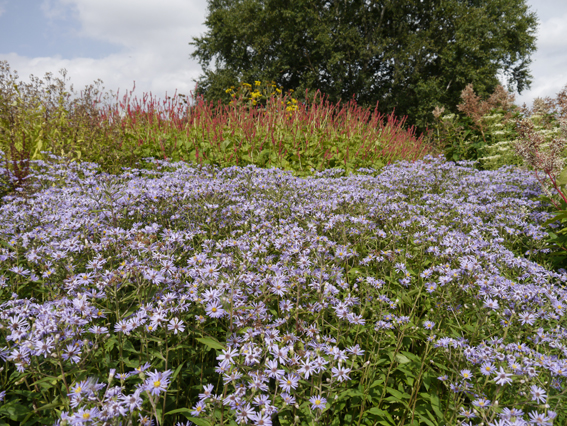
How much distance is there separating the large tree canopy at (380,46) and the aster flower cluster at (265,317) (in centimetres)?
2159

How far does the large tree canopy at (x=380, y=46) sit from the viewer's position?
906 inches

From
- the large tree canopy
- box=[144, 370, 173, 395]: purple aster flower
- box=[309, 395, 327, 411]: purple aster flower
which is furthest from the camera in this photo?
the large tree canopy

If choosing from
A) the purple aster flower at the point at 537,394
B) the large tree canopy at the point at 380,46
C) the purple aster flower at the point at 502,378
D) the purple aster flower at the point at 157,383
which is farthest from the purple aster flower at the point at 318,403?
the large tree canopy at the point at 380,46

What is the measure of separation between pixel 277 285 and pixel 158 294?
0.78 metres

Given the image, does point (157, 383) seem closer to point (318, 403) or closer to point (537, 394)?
point (318, 403)

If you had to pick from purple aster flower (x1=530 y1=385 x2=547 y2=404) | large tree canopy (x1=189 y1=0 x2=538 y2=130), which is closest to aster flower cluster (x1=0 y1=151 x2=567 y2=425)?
purple aster flower (x1=530 y1=385 x2=547 y2=404)

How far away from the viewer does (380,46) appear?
22938 mm

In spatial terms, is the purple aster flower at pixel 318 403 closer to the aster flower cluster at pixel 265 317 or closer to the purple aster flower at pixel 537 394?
the aster flower cluster at pixel 265 317

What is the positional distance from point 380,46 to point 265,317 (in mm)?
24974

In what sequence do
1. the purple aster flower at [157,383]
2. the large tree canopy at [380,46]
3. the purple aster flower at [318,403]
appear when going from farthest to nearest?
the large tree canopy at [380,46]
the purple aster flower at [318,403]
the purple aster flower at [157,383]

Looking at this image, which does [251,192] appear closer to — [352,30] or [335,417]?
[335,417]

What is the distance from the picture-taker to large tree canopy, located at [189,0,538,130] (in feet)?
75.5

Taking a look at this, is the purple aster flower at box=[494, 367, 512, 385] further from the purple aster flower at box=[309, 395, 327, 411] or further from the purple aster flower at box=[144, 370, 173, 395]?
the purple aster flower at box=[144, 370, 173, 395]

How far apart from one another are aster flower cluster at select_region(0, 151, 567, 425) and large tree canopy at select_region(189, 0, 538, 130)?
70.8 ft
